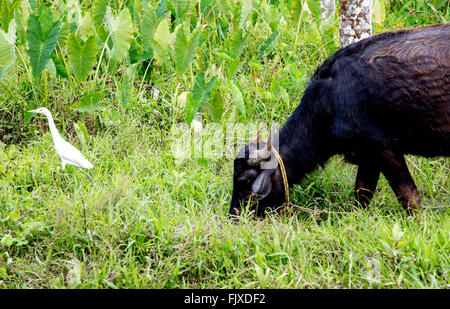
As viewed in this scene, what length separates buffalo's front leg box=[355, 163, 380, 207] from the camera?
423 cm

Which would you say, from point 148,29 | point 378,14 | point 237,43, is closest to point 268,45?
point 237,43

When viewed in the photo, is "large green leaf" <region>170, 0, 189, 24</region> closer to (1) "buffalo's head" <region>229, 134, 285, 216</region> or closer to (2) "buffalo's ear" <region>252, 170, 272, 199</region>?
(1) "buffalo's head" <region>229, 134, 285, 216</region>

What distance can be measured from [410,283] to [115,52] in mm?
3316

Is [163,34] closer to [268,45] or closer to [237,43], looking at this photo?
[237,43]

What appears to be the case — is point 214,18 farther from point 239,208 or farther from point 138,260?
point 138,260

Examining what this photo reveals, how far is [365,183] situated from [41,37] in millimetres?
2804

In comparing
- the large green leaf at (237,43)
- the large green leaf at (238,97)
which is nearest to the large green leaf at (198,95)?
the large green leaf at (238,97)

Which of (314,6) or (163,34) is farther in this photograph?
(314,6)

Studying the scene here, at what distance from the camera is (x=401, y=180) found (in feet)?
12.7

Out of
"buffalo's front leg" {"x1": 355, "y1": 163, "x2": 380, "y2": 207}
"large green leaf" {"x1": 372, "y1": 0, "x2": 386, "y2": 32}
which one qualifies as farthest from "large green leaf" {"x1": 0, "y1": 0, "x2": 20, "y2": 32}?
"large green leaf" {"x1": 372, "y1": 0, "x2": 386, "y2": 32}

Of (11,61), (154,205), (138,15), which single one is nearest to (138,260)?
(154,205)

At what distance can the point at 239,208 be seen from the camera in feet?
13.5

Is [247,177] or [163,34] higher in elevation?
[163,34]

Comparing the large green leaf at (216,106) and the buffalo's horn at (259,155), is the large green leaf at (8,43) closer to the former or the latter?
the large green leaf at (216,106)
